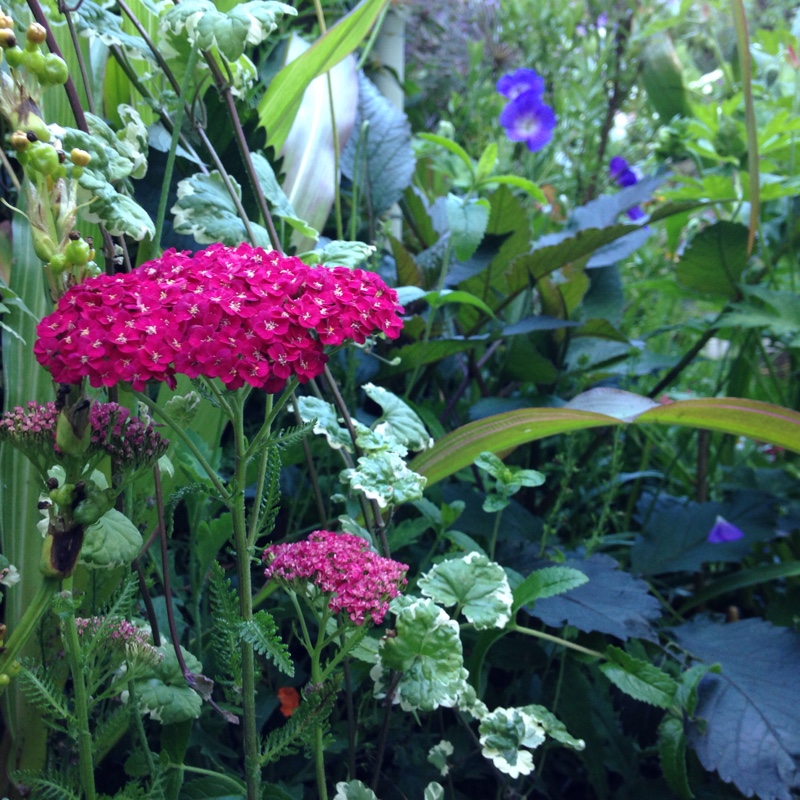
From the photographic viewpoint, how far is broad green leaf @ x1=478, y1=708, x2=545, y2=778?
683 mm

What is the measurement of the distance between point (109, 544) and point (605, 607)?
553 millimetres

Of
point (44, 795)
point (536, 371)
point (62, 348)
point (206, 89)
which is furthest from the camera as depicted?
point (536, 371)

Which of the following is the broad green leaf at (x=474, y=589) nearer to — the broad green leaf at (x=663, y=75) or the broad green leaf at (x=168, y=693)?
the broad green leaf at (x=168, y=693)

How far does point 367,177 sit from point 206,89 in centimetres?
32

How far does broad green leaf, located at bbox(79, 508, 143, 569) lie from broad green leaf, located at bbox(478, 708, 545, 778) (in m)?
0.38

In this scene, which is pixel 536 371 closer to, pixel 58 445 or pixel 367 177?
pixel 367 177

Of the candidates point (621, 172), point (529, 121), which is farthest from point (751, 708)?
point (621, 172)

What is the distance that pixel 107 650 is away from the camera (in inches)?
23.5

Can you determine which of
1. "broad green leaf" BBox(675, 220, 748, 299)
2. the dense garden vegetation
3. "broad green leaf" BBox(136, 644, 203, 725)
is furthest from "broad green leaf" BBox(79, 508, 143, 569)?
"broad green leaf" BBox(675, 220, 748, 299)

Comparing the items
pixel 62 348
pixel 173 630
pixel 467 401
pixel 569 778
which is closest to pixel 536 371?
pixel 467 401

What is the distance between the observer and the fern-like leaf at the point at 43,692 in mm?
516

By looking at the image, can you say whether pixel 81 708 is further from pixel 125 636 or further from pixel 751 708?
pixel 751 708

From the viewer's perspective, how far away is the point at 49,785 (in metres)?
0.52

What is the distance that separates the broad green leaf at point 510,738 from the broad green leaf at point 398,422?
0.28 m
